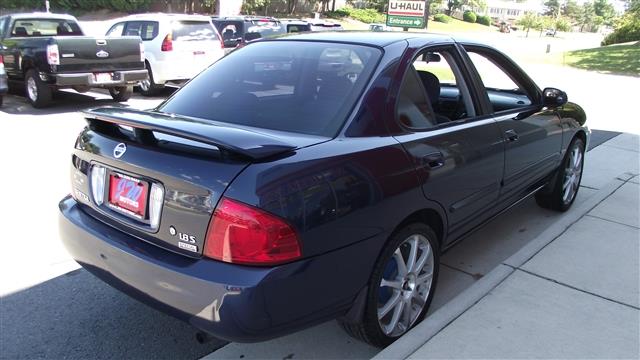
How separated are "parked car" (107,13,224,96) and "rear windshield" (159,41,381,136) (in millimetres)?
8118

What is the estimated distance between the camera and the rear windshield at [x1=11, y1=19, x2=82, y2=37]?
35.0ft

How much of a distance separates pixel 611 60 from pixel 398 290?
26.9 m

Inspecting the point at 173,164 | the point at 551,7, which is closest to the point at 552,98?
the point at 173,164

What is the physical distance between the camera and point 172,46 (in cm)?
1105

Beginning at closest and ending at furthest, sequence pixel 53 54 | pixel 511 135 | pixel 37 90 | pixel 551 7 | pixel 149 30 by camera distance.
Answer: pixel 511 135 < pixel 53 54 < pixel 37 90 < pixel 149 30 < pixel 551 7

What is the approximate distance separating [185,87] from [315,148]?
141 centimetres

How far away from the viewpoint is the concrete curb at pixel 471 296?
107 inches

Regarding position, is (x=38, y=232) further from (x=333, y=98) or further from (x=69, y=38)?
(x=69, y=38)

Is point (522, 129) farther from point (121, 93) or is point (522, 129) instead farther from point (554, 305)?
point (121, 93)

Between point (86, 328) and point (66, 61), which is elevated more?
point (66, 61)

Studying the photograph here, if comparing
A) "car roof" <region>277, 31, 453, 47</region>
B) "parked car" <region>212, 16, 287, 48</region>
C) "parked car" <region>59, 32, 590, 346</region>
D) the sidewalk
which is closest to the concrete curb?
the sidewalk

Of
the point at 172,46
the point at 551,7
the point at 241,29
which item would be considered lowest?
the point at 172,46

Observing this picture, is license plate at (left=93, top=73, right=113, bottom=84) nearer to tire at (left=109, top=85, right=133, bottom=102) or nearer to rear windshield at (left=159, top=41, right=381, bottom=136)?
tire at (left=109, top=85, right=133, bottom=102)

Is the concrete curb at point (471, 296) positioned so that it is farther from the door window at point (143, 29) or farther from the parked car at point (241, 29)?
the parked car at point (241, 29)
